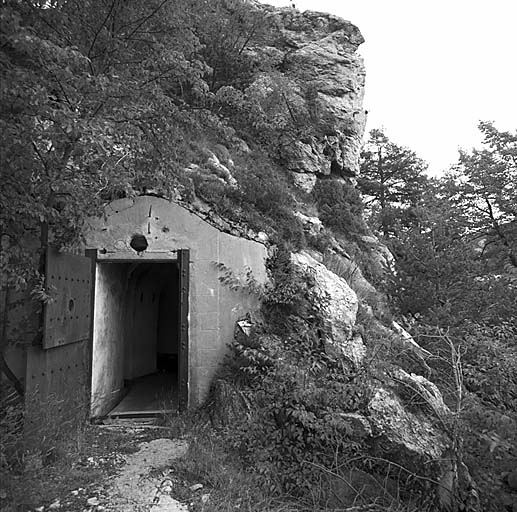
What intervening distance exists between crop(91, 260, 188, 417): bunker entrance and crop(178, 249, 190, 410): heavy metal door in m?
0.02

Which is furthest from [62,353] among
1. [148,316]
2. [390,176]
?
[390,176]

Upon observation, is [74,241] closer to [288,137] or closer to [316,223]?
[316,223]

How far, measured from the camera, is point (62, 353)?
5383 millimetres

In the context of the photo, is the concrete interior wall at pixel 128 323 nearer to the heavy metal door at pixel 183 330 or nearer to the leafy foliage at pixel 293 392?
the heavy metal door at pixel 183 330

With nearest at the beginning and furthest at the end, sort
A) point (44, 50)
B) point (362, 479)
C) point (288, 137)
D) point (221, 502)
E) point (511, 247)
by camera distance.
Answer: point (44, 50) → point (221, 502) → point (362, 479) → point (288, 137) → point (511, 247)

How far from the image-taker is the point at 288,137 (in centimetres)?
1274

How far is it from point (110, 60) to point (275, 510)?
5.31m

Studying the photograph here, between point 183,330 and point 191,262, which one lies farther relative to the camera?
point 191,262

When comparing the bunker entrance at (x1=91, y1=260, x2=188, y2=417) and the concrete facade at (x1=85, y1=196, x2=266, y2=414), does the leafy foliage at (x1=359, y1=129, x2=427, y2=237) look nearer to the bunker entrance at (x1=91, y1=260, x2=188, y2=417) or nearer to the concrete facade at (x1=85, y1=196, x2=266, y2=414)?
the bunker entrance at (x1=91, y1=260, x2=188, y2=417)

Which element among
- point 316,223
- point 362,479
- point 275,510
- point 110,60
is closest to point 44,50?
point 110,60

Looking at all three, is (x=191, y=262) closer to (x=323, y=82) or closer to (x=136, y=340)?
(x=136, y=340)

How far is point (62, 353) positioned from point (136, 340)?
4.20m

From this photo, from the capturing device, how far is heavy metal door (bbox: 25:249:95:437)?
446 centimetres

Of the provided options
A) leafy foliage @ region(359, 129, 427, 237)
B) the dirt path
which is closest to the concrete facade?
the dirt path
